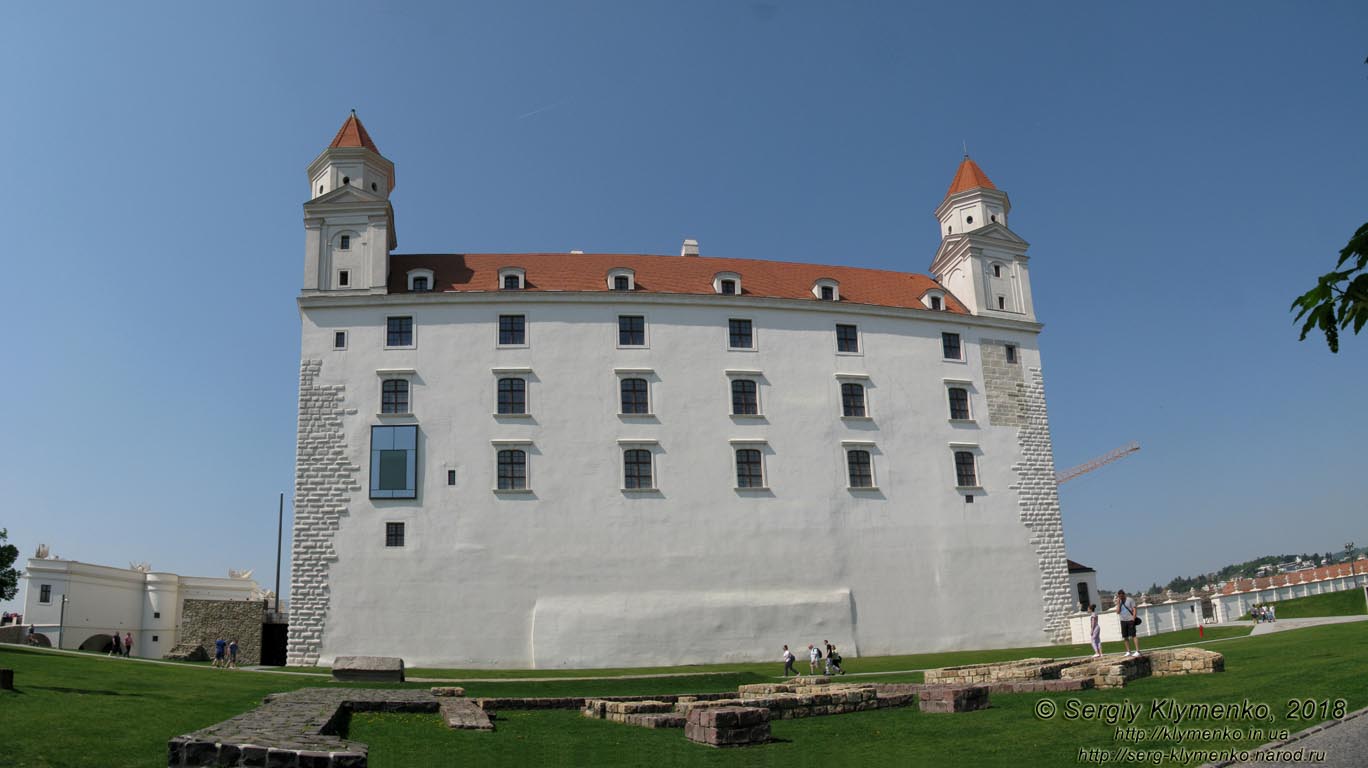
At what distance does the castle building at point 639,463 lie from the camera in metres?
33.4

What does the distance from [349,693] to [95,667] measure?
8.95m

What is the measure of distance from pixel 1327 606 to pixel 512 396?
1541 inches

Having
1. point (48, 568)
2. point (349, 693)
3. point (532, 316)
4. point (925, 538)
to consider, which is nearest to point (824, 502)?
point (925, 538)

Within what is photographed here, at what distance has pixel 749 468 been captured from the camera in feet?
119

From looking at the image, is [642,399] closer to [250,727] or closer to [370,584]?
[370,584]

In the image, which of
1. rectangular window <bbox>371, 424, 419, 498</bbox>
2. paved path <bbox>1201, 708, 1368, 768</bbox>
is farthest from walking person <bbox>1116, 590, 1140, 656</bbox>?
rectangular window <bbox>371, 424, 419, 498</bbox>

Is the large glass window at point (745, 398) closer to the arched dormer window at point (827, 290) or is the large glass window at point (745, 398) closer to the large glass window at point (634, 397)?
the large glass window at point (634, 397)

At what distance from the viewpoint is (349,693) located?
16531 millimetres

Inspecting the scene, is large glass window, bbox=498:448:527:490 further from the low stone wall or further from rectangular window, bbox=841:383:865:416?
rectangular window, bbox=841:383:865:416

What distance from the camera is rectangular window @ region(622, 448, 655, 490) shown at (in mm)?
35188

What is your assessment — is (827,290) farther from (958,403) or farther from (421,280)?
(421,280)

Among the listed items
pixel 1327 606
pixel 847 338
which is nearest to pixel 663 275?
pixel 847 338

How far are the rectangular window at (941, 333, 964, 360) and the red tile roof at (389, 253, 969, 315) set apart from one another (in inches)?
57.7

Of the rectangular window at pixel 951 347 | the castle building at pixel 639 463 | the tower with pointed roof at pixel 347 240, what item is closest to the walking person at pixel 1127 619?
the castle building at pixel 639 463
